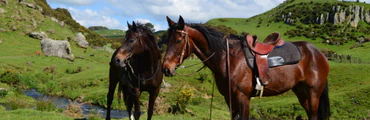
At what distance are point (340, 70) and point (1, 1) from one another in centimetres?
4919

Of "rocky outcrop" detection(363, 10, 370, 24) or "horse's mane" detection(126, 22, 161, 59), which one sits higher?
"rocky outcrop" detection(363, 10, 370, 24)

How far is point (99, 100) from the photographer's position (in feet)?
62.8

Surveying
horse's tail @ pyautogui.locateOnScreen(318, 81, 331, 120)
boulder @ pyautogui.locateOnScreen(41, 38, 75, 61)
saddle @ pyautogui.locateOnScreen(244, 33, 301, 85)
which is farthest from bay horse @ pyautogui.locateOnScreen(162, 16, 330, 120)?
boulder @ pyautogui.locateOnScreen(41, 38, 75, 61)

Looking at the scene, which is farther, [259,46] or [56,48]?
[56,48]

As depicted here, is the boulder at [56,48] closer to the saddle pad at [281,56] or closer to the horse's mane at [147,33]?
the horse's mane at [147,33]

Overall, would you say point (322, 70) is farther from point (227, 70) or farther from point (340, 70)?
point (340, 70)

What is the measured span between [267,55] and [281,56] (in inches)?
13.8

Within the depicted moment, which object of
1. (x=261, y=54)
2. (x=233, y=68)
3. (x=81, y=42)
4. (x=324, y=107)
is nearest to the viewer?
(x=233, y=68)

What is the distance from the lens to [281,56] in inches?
241

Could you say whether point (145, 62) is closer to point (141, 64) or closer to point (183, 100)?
point (141, 64)

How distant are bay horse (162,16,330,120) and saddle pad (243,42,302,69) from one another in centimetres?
9

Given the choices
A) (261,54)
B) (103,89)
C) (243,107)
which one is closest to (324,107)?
(261,54)

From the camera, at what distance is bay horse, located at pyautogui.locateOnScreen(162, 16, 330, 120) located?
539 cm

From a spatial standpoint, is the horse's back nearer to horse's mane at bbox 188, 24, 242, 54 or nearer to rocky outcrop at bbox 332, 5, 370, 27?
horse's mane at bbox 188, 24, 242, 54
